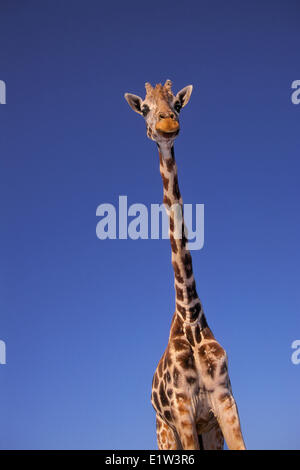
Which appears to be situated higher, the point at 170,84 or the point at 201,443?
the point at 170,84

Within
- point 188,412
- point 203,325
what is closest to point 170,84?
point 203,325

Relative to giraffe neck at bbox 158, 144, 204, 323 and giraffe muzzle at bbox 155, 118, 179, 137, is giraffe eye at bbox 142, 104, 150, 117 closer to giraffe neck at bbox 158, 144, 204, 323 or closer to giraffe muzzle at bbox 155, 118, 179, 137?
giraffe neck at bbox 158, 144, 204, 323

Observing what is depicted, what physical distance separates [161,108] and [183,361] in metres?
3.49

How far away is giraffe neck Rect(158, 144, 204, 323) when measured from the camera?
25.0 ft

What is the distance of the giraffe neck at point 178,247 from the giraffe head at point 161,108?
1.13 feet

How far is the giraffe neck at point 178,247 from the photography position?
7607mm

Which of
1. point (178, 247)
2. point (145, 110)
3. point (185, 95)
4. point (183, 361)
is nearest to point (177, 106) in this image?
point (145, 110)

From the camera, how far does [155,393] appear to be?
7.87m

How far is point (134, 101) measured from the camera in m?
8.45

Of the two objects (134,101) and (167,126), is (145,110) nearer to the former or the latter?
(134,101)

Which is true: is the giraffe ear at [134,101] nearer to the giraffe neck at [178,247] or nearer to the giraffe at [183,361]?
the giraffe at [183,361]
